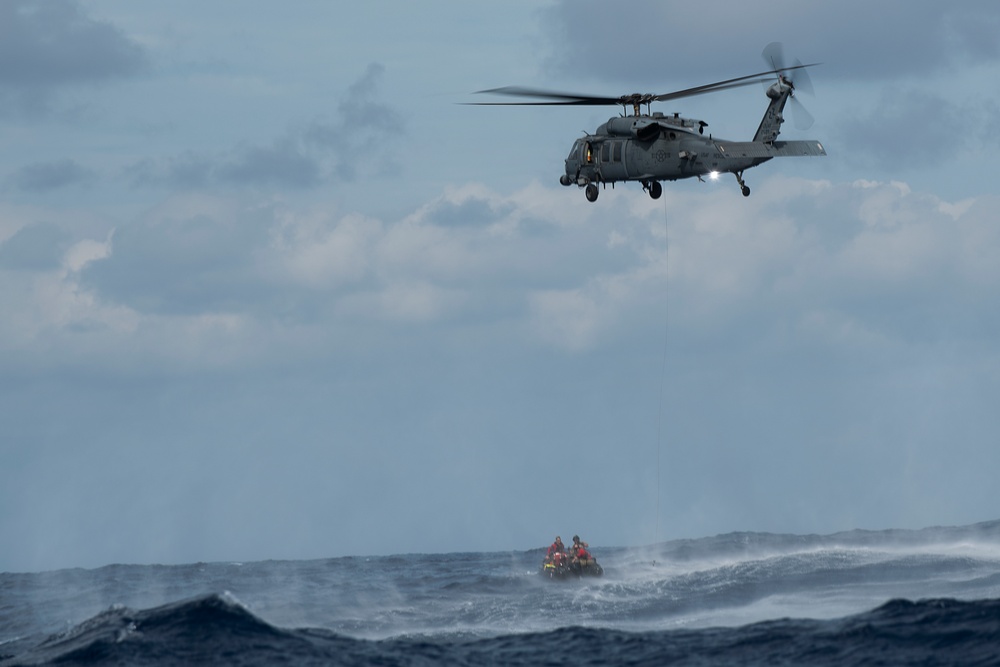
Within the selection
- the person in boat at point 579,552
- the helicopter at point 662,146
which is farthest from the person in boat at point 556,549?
the helicopter at point 662,146

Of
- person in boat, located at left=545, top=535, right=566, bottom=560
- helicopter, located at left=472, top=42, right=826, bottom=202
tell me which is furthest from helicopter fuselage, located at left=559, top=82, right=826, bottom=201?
person in boat, located at left=545, top=535, right=566, bottom=560

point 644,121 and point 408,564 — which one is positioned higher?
point 644,121

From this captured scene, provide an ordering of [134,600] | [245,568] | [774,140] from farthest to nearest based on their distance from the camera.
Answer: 1. [245,568]
2. [134,600]
3. [774,140]

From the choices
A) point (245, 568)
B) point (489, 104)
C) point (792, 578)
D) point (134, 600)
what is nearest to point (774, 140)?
Answer: point (489, 104)

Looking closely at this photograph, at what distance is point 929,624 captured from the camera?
34.1 meters

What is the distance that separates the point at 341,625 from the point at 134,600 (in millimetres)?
18108

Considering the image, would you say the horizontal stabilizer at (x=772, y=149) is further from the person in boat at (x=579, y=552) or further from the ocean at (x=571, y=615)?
the person in boat at (x=579, y=552)

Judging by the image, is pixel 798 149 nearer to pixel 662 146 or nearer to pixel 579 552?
pixel 662 146

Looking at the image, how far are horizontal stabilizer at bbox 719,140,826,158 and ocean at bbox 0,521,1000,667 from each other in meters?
13.5

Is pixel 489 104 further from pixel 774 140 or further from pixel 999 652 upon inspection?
pixel 999 652

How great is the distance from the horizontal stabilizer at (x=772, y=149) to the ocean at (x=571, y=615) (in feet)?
44.4

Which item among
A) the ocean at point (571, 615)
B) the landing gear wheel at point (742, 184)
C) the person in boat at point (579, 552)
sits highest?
the landing gear wheel at point (742, 184)

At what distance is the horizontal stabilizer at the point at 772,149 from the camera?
38.0 m

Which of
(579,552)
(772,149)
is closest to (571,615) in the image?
(579,552)
